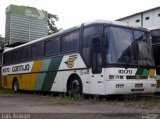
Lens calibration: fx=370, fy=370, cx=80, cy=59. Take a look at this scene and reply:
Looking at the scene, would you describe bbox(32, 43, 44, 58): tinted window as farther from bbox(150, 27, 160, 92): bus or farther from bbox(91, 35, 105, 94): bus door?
bbox(150, 27, 160, 92): bus

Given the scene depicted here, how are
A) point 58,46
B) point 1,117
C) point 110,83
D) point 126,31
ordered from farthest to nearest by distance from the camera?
point 58,46, point 126,31, point 110,83, point 1,117

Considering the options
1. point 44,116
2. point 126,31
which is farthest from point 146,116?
point 126,31

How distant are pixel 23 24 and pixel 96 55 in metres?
20.7

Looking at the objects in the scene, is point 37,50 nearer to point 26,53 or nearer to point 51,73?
point 26,53

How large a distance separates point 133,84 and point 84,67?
6.63 feet

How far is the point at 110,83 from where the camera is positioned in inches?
498

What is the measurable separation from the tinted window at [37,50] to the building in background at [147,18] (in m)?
29.4

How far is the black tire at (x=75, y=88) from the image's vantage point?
14344mm

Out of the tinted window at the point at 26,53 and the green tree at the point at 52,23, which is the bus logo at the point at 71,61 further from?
the green tree at the point at 52,23

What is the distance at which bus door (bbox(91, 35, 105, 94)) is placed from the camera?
13008 millimetres

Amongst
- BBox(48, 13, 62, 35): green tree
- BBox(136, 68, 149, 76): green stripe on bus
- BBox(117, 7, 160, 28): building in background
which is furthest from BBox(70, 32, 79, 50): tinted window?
BBox(48, 13, 62, 35): green tree

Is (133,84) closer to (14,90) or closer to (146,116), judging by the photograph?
(146,116)

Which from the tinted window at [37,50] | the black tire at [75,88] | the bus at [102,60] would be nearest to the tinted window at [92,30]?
the bus at [102,60]

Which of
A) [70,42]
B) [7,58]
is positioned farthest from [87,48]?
[7,58]
